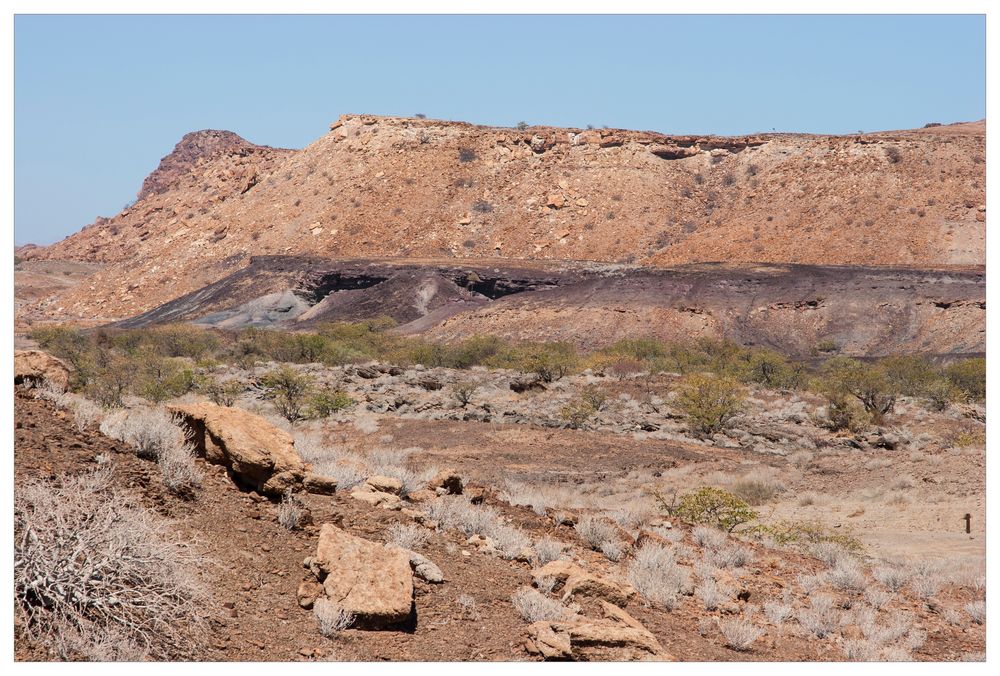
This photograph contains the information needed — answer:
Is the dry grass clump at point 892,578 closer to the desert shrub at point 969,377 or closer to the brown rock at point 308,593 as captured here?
the brown rock at point 308,593

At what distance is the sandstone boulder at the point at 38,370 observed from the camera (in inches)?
376

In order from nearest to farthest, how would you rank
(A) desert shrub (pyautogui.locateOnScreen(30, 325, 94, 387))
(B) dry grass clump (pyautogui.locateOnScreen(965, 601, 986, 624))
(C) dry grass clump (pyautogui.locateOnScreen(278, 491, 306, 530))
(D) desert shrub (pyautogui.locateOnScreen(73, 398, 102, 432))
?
(C) dry grass clump (pyautogui.locateOnScreen(278, 491, 306, 530))
(D) desert shrub (pyautogui.locateOnScreen(73, 398, 102, 432))
(B) dry grass clump (pyautogui.locateOnScreen(965, 601, 986, 624))
(A) desert shrub (pyautogui.locateOnScreen(30, 325, 94, 387))

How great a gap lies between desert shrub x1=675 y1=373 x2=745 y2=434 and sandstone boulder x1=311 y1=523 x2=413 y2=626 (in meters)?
20.5

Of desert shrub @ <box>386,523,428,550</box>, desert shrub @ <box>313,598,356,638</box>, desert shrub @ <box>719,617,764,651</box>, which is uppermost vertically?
desert shrub @ <box>386,523,428,550</box>

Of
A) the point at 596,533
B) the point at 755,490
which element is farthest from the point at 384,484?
the point at 755,490

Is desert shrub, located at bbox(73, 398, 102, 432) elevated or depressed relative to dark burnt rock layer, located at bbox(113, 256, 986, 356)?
depressed

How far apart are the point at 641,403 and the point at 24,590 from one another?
1003 inches

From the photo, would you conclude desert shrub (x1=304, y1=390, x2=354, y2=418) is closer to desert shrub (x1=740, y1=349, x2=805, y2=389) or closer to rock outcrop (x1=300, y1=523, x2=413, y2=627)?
desert shrub (x1=740, y1=349, x2=805, y2=389)

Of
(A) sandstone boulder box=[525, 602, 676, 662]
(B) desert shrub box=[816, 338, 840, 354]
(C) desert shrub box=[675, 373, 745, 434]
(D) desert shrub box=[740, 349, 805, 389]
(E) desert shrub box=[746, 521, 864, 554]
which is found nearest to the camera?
(A) sandstone boulder box=[525, 602, 676, 662]

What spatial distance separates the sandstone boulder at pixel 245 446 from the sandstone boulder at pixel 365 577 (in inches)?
55.2

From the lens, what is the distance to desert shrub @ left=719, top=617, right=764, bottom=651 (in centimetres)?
776

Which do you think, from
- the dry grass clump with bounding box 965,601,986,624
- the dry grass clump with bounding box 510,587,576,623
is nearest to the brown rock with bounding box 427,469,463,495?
the dry grass clump with bounding box 510,587,576,623

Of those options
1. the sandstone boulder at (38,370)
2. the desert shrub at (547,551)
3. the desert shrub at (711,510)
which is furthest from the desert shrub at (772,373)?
the sandstone boulder at (38,370)

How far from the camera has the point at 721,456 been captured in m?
23.7
